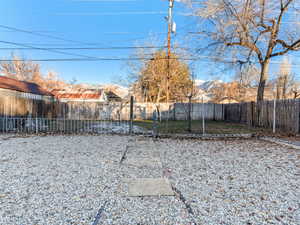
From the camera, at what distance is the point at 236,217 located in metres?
1.78

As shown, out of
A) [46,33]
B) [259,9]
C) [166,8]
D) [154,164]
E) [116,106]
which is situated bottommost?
[154,164]

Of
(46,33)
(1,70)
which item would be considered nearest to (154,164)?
(46,33)

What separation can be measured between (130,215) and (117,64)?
19174mm

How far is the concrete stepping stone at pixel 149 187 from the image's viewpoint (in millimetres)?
2281

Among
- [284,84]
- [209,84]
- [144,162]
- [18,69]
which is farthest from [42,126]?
[209,84]

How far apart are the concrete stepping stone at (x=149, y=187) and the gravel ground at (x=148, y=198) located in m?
0.10

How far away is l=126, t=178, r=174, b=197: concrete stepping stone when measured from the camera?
2281 millimetres

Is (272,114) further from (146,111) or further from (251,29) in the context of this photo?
(146,111)

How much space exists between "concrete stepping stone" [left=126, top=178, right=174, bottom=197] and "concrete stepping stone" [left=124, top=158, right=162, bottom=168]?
0.71 m

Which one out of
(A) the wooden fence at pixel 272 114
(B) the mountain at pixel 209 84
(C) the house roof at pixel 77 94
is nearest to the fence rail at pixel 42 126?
(A) the wooden fence at pixel 272 114

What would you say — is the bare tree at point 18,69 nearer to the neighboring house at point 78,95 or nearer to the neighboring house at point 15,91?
the neighboring house at point 78,95

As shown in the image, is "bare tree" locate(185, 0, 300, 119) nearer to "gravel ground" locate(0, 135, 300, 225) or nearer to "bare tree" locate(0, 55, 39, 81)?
"gravel ground" locate(0, 135, 300, 225)

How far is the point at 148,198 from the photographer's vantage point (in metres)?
2.15

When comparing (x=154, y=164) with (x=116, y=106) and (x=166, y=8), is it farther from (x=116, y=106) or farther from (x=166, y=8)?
(x=166, y=8)
